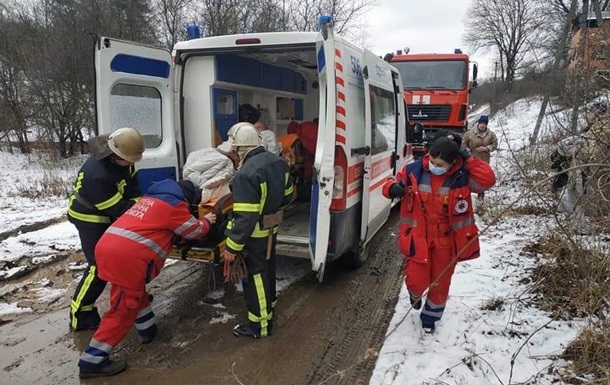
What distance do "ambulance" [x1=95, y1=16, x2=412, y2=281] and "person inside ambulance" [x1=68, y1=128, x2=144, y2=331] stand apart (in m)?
0.58

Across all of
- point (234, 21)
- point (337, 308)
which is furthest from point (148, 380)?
point (234, 21)

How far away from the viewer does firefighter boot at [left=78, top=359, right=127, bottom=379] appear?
3021 mm

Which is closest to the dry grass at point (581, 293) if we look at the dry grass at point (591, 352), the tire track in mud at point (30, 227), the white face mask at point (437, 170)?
the dry grass at point (591, 352)

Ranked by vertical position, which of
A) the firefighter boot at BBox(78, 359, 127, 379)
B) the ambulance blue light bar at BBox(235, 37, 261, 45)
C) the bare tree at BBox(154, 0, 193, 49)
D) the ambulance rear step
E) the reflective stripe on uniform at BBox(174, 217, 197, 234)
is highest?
the bare tree at BBox(154, 0, 193, 49)

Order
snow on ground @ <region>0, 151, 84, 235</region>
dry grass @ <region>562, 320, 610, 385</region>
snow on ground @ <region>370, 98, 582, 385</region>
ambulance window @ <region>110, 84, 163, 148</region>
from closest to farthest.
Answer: dry grass @ <region>562, 320, 610, 385</region>, snow on ground @ <region>370, 98, 582, 385</region>, ambulance window @ <region>110, 84, 163, 148</region>, snow on ground @ <region>0, 151, 84, 235</region>

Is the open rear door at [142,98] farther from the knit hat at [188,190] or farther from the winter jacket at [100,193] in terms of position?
the knit hat at [188,190]

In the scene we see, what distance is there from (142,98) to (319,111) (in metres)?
1.80

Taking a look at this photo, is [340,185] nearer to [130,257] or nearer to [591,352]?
[130,257]

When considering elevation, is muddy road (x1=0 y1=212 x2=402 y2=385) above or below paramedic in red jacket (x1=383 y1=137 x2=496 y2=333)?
below

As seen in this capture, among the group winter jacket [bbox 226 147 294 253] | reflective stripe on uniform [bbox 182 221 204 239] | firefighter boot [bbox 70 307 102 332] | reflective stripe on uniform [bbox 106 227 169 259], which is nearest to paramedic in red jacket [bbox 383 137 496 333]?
winter jacket [bbox 226 147 294 253]

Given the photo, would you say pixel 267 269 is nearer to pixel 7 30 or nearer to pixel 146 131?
pixel 146 131

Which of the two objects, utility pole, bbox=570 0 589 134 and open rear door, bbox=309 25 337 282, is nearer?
open rear door, bbox=309 25 337 282

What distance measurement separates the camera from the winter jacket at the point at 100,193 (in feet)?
11.0

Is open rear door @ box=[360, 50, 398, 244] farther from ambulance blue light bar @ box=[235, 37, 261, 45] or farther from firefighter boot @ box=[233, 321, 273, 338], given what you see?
firefighter boot @ box=[233, 321, 273, 338]
